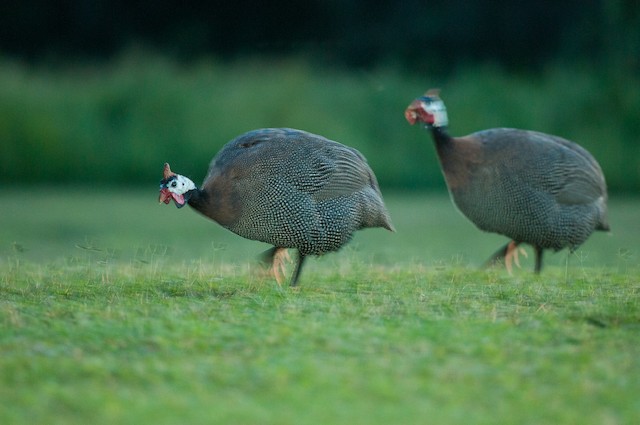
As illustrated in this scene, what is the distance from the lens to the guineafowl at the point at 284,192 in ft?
19.2

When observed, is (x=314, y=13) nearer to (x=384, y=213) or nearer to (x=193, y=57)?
(x=193, y=57)

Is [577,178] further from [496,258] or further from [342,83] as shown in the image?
[342,83]

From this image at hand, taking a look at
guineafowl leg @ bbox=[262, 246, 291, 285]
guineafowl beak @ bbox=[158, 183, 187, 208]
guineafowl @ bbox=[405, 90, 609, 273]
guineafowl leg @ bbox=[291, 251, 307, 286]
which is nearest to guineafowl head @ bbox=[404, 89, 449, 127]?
guineafowl @ bbox=[405, 90, 609, 273]

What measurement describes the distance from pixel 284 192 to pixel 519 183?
148 cm

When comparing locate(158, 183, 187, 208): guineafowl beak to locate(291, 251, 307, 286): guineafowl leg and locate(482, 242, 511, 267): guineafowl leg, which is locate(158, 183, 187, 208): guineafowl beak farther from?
Result: locate(482, 242, 511, 267): guineafowl leg

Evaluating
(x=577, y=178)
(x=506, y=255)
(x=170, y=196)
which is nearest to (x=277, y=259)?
(x=170, y=196)

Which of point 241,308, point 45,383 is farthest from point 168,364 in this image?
point 241,308

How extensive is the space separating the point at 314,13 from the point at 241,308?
12463 millimetres

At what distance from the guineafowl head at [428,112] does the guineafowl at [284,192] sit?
0.88 m

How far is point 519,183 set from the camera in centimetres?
659

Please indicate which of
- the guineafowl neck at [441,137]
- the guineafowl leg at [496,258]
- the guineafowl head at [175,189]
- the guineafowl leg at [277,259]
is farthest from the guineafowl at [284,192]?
the guineafowl leg at [496,258]

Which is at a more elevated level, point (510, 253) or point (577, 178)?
point (577, 178)

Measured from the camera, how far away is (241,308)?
5.05 metres

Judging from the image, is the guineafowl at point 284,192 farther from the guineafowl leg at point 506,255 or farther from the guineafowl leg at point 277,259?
the guineafowl leg at point 506,255
